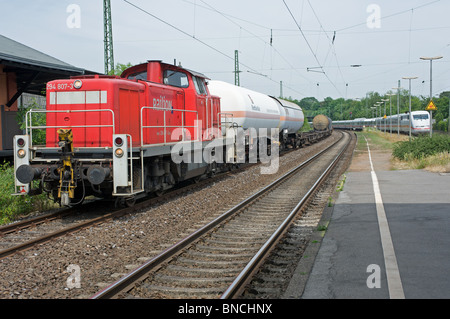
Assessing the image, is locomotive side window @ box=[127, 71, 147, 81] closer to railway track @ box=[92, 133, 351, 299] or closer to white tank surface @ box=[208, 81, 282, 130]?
railway track @ box=[92, 133, 351, 299]

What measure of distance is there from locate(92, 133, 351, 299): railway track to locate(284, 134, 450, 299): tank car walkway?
30.5 inches

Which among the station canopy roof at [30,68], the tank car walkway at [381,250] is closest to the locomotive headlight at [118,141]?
the tank car walkway at [381,250]

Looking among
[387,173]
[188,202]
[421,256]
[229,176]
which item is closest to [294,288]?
[421,256]

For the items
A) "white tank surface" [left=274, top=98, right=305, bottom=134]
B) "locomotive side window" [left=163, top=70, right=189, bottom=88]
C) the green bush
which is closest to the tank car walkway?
"locomotive side window" [left=163, top=70, right=189, bottom=88]

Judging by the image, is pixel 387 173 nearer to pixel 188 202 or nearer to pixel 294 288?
pixel 188 202

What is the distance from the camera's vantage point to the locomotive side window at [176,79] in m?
12.2

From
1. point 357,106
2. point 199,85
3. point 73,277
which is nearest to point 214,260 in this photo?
point 73,277

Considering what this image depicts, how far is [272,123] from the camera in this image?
23.6m

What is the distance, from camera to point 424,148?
20.0m

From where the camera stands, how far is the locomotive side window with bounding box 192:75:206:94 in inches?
511

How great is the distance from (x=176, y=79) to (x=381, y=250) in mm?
8203

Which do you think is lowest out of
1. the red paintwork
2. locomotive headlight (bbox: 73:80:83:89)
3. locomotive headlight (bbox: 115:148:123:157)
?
locomotive headlight (bbox: 115:148:123:157)

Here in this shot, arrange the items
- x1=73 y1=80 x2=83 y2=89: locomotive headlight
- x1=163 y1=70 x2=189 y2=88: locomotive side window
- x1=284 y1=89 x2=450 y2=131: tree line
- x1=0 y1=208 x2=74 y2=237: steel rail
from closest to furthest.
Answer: x1=0 y1=208 x2=74 y2=237: steel rail → x1=73 y1=80 x2=83 y2=89: locomotive headlight → x1=163 y1=70 x2=189 y2=88: locomotive side window → x1=284 y1=89 x2=450 y2=131: tree line

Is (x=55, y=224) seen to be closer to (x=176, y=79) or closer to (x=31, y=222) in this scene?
(x=31, y=222)
